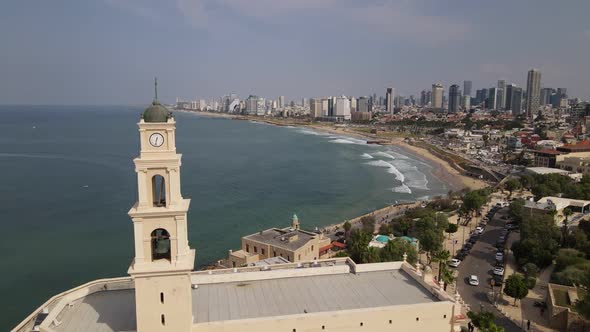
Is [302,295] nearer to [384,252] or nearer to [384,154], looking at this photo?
[384,252]

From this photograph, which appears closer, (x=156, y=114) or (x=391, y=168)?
(x=156, y=114)

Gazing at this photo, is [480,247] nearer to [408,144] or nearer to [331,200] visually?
[331,200]

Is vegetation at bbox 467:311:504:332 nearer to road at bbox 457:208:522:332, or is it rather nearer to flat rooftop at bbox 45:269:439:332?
road at bbox 457:208:522:332

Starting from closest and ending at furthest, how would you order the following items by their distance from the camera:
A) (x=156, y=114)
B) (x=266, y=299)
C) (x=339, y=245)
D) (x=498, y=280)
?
(x=156, y=114), (x=266, y=299), (x=498, y=280), (x=339, y=245)

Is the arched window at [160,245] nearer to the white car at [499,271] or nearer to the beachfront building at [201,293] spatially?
the beachfront building at [201,293]

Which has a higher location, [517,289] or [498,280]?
[517,289]

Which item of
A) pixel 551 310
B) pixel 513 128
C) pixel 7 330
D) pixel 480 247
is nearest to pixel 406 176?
pixel 480 247

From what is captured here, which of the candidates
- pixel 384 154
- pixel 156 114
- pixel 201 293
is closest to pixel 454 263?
pixel 201 293

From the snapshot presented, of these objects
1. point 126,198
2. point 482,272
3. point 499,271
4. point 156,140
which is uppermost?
point 156,140
